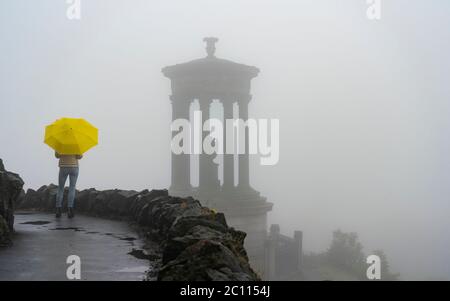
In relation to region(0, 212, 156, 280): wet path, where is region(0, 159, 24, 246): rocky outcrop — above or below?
above

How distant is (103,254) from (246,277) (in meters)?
3.78

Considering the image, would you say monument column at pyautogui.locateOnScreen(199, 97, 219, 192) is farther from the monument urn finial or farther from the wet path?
the wet path

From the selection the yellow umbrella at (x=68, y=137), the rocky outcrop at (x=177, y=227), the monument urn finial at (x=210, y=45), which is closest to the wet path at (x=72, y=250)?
the rocky outcrop at (x=177, y=227)

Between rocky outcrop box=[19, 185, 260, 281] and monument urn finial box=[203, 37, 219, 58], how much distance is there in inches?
793

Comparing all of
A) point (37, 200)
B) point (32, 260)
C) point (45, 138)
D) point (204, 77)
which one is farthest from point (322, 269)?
point (32, 260)

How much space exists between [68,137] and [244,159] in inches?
951

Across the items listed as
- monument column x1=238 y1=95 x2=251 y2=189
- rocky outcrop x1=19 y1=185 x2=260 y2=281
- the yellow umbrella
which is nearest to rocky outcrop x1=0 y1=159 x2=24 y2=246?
the yellow umbrella

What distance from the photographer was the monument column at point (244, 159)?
112 feet

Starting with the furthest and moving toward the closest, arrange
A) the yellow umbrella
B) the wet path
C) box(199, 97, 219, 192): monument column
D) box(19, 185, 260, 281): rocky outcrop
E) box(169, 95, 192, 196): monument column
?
box(169, 95, 192, 196): monument column < box(199, 97, 219, 192): monument column < the yellow umbrella < the wet path < box(19, 185, 260, 281): rocky outcrop

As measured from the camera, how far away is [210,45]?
33844 millimetres

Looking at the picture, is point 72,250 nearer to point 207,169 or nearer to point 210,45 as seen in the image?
point 207,169

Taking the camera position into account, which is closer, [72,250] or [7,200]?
[72,250]

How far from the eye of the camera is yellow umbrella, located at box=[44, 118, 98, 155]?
36.5ft

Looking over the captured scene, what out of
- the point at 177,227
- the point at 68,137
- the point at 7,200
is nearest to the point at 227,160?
the point at 68,137
